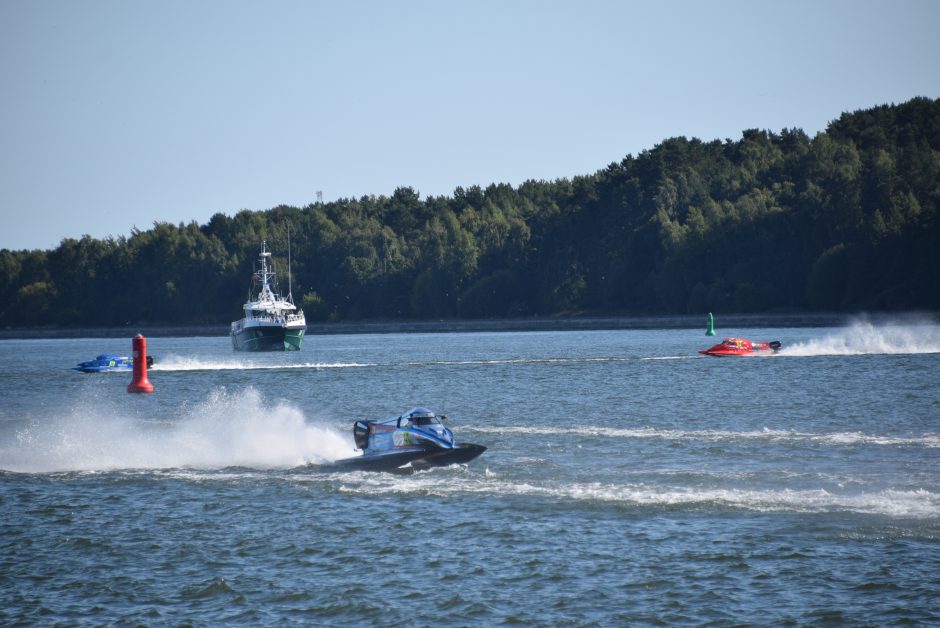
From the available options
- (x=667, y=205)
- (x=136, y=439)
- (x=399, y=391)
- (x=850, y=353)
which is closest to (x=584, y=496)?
(x=136, y=439)

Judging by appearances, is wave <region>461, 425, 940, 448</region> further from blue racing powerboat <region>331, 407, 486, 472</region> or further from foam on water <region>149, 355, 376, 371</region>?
foam on water <region>149, 355, 376, 371</region>

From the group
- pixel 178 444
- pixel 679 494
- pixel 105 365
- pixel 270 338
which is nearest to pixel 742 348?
pixel 105 365

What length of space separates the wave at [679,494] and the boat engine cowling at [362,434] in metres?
1.81

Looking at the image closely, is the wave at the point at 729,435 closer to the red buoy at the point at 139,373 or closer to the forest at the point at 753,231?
the red buoy at the point at 139,373

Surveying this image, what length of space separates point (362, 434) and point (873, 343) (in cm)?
7516

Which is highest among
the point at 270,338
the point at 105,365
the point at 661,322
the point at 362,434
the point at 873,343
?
the point at 661,322

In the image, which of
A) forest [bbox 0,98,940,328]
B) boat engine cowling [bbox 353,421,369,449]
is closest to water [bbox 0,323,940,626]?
boat engine cowling [bbox 353,421,369,449]

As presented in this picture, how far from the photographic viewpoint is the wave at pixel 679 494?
26.8 metres

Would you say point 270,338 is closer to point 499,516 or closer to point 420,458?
point 420,458

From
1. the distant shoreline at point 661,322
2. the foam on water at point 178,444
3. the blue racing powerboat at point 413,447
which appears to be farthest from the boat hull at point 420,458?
the distant shoreline at point 661,322

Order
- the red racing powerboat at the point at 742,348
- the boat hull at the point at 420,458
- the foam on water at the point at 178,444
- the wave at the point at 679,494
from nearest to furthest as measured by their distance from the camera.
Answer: the wave at the point at 679,494
the boat hull at the point at 420,458
the foam on water at the point at 178,444
the red racing powerboat at the point at 742,348

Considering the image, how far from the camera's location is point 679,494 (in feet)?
96.2

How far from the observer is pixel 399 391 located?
65688mm

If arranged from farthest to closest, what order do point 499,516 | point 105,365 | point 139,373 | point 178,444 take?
point 105,365
point 139,373
point 178,444
point 499,516
